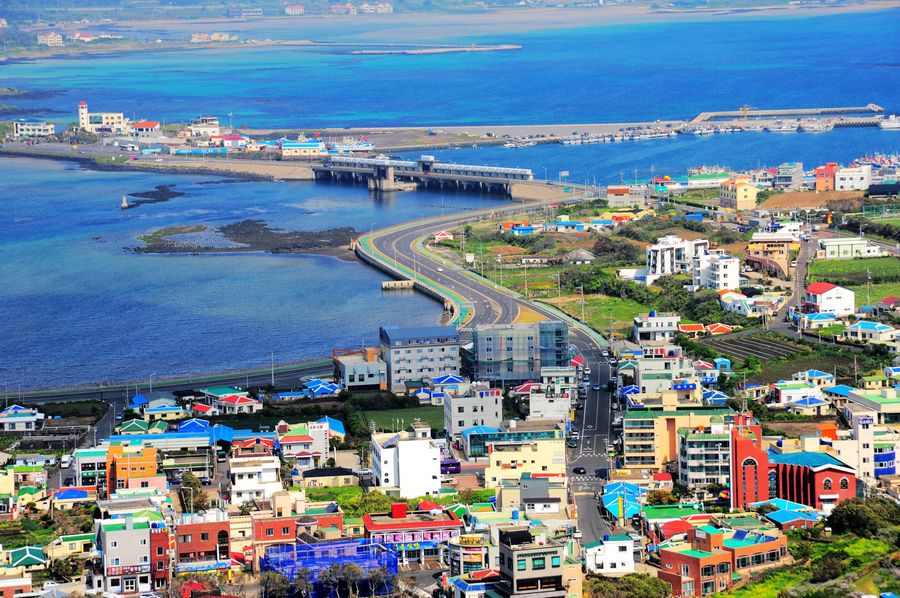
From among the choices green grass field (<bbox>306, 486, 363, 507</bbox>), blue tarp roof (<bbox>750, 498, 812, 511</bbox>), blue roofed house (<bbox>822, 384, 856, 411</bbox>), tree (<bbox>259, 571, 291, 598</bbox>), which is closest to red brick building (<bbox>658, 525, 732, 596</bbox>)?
blue tarp roof (<bbox>750, 498, 812, 511</bbox>)

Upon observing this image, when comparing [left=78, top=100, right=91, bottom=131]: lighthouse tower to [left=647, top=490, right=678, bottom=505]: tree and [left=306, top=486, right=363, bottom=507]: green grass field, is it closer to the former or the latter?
[left=306, top=486, right=363, bottom=507]: green grass field

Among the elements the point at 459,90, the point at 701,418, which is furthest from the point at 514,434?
the point at 459,90

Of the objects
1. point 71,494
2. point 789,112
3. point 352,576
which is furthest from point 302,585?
point 789,112

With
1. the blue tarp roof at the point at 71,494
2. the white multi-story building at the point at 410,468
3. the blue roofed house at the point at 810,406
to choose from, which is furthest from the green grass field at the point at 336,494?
the blue roofed house at the point at 810,406

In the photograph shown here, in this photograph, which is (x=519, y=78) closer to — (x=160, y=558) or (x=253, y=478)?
(x=253, y=478)

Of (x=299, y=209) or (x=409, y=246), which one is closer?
(x=409, y=246)

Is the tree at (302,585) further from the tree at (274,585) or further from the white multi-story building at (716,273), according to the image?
the white multi-story building at (716,273)

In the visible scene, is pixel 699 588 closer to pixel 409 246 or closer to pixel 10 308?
pixel 10 308
